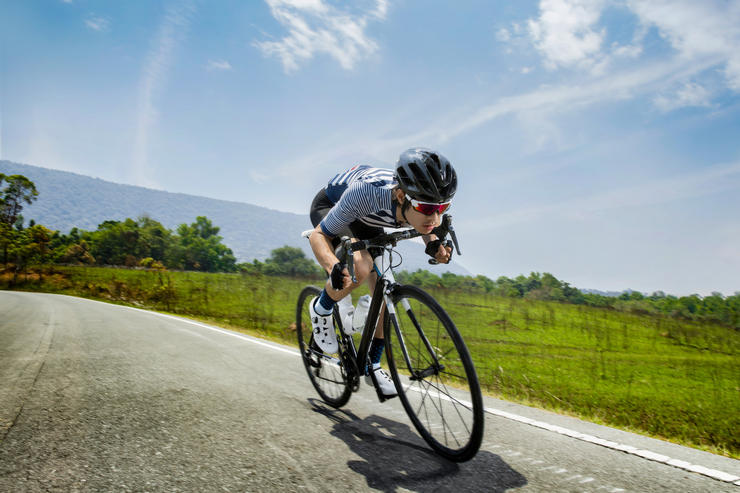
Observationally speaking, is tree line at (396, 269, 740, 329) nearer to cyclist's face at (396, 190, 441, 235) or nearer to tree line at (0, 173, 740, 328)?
tree line at (0, 173, 740, 328)

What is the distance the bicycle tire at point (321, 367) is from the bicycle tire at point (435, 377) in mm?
668

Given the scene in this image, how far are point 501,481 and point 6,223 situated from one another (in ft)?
336

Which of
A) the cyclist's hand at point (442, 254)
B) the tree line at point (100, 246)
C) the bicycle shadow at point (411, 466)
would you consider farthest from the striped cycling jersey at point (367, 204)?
the tree line at point (100, 246)

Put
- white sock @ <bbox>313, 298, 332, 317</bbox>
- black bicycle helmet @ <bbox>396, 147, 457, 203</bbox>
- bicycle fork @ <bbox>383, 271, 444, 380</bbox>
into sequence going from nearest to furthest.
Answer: black bicycle helmet @ <bbox>396, 147, 457, 203</bbox> → bicycle fork @ <bbox>383, 271, 444, 380</bbox> → white sock @ <bbox>313, 298, 332, 317</bbox>

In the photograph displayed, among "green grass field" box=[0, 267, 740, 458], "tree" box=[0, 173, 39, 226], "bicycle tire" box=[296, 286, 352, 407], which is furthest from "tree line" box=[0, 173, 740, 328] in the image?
"bicycle tire" box=[296, 286, 352, 407]

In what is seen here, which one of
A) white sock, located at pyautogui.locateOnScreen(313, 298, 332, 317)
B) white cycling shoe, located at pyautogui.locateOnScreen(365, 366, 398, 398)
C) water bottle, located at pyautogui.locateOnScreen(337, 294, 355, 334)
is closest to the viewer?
white cycling shoe, located at pyautogui.locateOnScreen(365, 366, 398, 398)

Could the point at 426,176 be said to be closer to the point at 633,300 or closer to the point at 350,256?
the point at 350,256

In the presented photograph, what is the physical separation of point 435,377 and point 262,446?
1.15 meters

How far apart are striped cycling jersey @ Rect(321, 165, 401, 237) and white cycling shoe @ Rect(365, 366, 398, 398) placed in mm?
1094

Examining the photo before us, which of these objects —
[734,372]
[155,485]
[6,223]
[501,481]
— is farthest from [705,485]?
[6,223]

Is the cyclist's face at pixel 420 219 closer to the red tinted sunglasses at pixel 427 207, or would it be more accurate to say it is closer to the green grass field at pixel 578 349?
the red tinted sunglasses at pixel 427 207

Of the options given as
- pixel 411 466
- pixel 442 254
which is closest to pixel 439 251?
pixel 442 254

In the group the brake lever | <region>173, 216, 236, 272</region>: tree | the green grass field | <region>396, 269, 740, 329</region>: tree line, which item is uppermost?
<region>173, 216, 236, 272</region>: tree

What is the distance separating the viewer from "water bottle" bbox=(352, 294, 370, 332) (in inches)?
137
